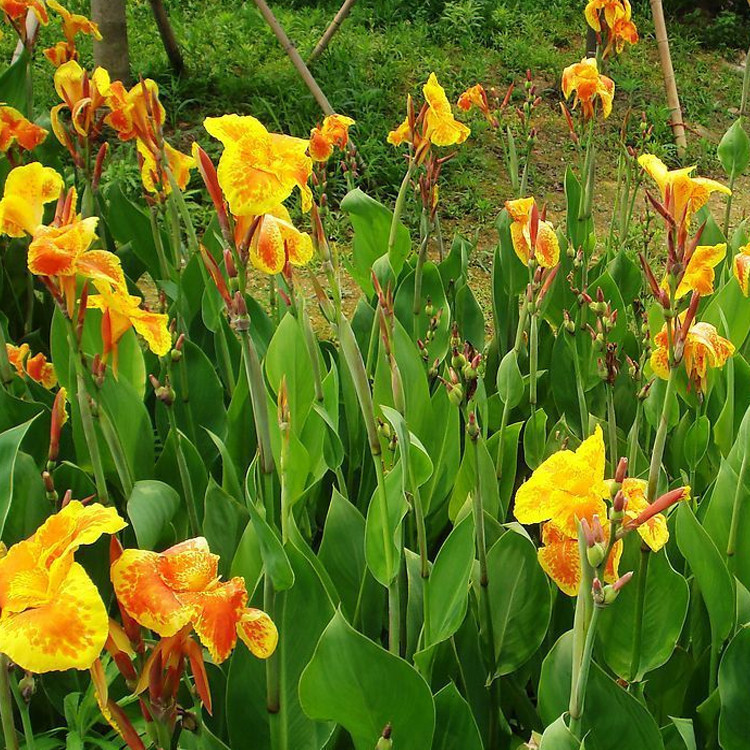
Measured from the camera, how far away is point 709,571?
42.4 inches

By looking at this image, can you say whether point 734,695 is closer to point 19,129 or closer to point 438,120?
point 438,120

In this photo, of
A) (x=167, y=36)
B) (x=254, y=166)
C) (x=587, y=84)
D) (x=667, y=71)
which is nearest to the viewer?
(x=254, y=166)

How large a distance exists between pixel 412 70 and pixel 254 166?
15.0ft

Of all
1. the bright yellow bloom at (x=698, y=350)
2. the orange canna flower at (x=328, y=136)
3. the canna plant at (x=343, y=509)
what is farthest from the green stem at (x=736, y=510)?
the orange canna flower at (x=328, y=136)

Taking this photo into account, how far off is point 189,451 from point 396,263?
710 millimetres

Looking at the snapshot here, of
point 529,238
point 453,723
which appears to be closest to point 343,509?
point 453,723

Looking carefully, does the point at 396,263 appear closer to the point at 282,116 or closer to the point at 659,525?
the point at 659,525

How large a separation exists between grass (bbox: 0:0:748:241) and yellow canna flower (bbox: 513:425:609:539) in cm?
306

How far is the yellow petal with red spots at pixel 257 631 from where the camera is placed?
731 millimetres

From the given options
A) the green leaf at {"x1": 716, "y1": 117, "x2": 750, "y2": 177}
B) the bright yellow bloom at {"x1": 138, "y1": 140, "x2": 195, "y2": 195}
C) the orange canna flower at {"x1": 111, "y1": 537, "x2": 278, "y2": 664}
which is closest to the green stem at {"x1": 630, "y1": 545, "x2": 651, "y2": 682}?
the orange canna flower at {"x1": 111, "y1": 537, "x2": 278, "y2": 664}

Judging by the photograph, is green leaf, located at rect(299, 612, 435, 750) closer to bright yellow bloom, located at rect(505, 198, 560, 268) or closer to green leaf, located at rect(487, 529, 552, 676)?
green leaf, located at rect(487, 529, 552, 676)

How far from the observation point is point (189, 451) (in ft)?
4.42

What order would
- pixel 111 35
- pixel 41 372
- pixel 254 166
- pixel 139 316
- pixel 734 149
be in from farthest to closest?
pixel 111 35 < pixel 734 149 < pixel 41 372 < pixel 139 316 < pixel 254 166

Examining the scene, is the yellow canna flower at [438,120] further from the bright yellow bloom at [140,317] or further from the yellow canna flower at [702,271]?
the bright yellow bloom at [140,317]
